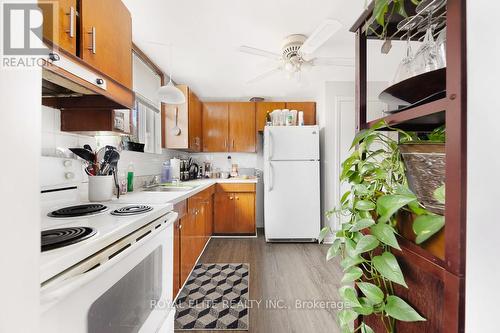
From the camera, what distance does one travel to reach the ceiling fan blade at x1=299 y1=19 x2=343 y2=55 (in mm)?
1439

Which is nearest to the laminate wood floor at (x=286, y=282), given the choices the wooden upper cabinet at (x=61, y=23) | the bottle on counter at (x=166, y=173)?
the bottle on counter at (x=166, y=173)

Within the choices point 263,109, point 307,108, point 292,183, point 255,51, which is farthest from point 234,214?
point 255,51

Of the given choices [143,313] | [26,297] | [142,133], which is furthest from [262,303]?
[142,133]

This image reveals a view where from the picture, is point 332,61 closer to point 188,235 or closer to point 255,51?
point 255,51

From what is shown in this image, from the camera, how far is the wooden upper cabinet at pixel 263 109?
3.66 m

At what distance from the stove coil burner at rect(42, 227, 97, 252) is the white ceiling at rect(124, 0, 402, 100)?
1594 millimetres

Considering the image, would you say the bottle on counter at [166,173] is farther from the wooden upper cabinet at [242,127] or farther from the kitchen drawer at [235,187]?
the wooden upper cabinet at [242,127]

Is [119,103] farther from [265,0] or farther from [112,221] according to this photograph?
[265,0]

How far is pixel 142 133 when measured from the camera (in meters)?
2.44

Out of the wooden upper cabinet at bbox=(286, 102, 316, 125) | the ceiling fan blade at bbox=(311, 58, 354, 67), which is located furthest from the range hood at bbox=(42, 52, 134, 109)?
the wooden upper cabinet at bbox=(286, 102, 316, 125)

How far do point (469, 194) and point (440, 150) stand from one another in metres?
0.14

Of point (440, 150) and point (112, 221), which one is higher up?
point (440, 150)

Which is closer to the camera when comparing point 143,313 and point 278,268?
point 143,313

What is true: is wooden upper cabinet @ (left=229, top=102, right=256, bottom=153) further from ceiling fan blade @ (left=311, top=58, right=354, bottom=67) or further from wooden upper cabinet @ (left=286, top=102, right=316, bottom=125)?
ceiling fan blade @ (left=311, top=58, right=354, bottom=67)
